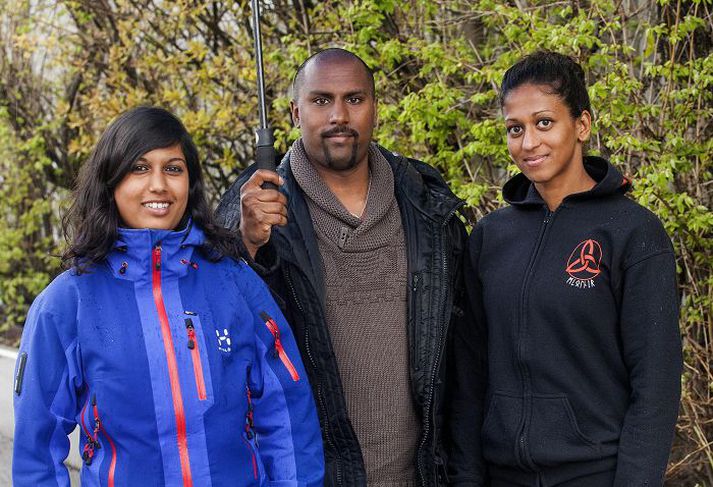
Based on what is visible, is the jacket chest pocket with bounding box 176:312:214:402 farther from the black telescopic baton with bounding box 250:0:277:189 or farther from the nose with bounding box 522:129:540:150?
the nose with bounding box 522:129:540:150

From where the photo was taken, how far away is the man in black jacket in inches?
115

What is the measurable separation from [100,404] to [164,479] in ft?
0.85

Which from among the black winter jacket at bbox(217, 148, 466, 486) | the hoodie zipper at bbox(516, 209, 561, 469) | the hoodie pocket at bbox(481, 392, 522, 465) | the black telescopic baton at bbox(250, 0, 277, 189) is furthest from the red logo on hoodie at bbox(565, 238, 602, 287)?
the black telescopic baton at bbox(250, 0, 277, 189)

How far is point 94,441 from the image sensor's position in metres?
2.43

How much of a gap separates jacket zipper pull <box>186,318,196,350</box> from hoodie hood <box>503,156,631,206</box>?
1061 millimetres

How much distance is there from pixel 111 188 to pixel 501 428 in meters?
1.33

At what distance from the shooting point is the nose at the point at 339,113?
9.96 ft

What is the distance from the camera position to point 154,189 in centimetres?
258

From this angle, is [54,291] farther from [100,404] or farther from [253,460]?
[253,460]

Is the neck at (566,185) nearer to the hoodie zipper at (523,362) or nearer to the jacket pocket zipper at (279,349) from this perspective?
the hoodie zipper at (523,362)

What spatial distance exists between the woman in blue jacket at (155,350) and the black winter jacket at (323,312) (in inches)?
8.9

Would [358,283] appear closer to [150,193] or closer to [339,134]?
[339,134]

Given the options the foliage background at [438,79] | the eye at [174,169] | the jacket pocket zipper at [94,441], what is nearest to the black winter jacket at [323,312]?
the eye at [174,169]

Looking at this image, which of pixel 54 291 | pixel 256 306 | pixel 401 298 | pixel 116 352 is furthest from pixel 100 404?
pixel 401 298
